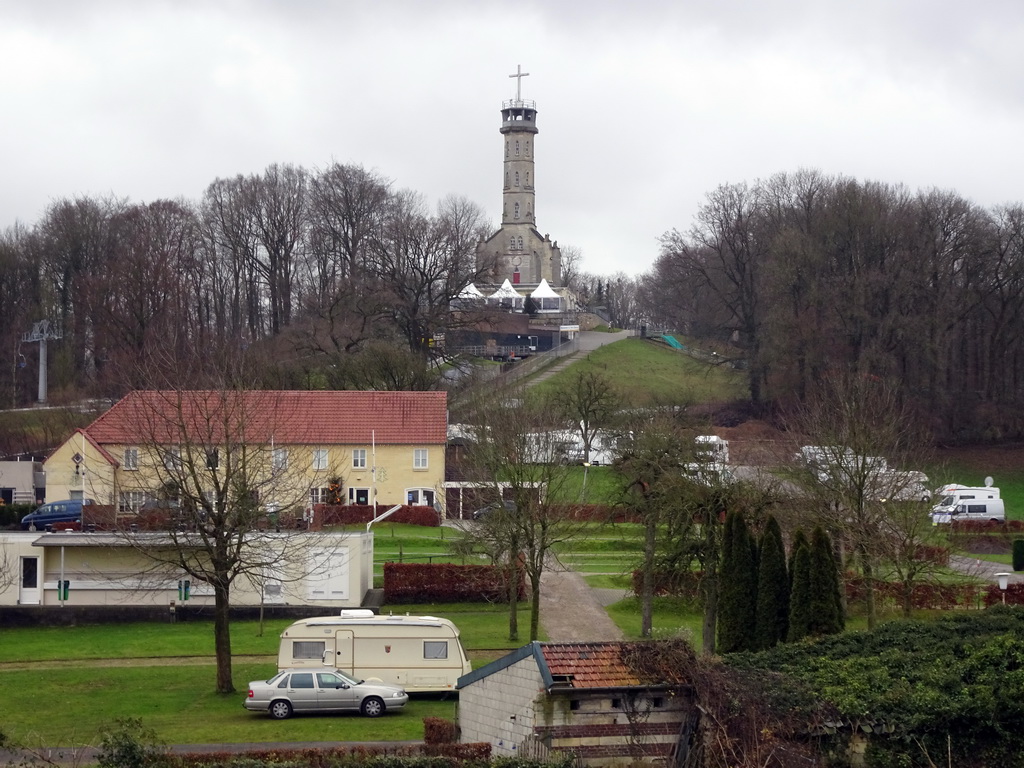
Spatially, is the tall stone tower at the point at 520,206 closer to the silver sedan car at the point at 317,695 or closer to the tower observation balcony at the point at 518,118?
the tower observation balcony at the point at 518,118

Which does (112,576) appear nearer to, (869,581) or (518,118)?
(869,581)

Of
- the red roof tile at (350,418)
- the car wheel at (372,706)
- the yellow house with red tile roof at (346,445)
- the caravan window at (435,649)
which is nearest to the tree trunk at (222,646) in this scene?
the car wheel at (372,706)

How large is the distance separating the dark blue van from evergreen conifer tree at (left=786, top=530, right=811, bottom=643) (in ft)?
97.7

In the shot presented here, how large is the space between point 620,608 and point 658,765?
18964 mm

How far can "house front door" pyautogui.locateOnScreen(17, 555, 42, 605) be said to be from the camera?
34062mm

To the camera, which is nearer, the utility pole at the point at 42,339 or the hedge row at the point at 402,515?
the hedge row at the point at 402,515

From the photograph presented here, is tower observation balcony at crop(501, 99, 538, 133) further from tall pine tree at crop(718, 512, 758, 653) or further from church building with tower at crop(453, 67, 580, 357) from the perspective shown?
tall pine tree at crop(718, 512, 758, 653)

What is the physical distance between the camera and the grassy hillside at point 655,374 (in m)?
74.9

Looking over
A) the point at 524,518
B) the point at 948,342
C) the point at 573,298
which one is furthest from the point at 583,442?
the point at 573,298

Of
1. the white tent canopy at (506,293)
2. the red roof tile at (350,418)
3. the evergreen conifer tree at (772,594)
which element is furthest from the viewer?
the white tent canopy at (506,293)

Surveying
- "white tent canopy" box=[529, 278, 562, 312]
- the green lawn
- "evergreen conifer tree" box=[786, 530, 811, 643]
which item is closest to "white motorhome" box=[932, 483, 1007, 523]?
"evergreen conifer tree" box=[786, 530, 811, 643]

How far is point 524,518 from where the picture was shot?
102 ft

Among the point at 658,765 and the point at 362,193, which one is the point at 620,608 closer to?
the point at 658,765

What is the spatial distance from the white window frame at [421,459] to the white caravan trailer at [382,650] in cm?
2537
